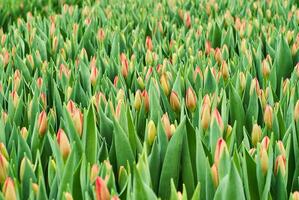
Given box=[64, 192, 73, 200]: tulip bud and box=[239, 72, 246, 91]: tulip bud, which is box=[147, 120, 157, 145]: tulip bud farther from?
box=[239, 72, 246, 91]: tulip bud

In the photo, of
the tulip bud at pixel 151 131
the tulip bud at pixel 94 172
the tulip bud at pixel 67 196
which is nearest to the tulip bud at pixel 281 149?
the tulip bud at pixel 151 131

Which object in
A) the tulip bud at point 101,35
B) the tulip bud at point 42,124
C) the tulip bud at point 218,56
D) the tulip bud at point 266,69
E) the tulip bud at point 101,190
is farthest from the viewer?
the tulip bud at point 101,35

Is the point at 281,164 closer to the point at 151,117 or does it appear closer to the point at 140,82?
the point at 151,117

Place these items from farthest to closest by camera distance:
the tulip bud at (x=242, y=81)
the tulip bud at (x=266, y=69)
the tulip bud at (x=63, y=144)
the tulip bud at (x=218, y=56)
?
the tulip bud at (x=218, y=56)
the tulip bud at (x=266, y=69)
the tulip bud at (x=242, y=81)
the tulip bud at (x=63, y=144)

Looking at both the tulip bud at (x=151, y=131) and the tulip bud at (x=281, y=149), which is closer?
the tulip bud at (x=281, y=149)

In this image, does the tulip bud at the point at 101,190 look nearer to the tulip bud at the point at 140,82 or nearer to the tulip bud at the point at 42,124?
the tulip bud at the point at 42,124

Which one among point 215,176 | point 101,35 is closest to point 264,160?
point 215,176

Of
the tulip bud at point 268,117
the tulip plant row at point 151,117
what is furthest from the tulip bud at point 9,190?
the tulip bud at point 268,117

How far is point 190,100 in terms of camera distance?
2438mm

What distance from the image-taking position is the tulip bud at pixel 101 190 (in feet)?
4.95

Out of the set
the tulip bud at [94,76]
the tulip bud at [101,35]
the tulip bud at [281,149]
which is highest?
the tulip bud at [281,149]

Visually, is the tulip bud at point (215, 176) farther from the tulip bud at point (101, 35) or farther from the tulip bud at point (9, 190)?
the tulip bud at point (101, 35)

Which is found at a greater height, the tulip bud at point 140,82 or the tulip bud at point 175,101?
the tulip bud at point 175,101

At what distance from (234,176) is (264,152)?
28 cm
